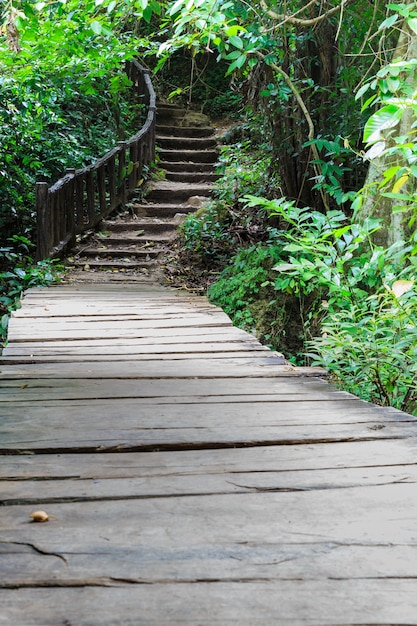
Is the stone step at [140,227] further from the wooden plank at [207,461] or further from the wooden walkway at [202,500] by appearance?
the wooden plank at [207,461]

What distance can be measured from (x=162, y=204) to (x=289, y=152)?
413 centimetres

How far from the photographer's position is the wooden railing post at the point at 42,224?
7.60 metres

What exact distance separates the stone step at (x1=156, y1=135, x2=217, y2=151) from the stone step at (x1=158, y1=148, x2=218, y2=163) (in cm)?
39

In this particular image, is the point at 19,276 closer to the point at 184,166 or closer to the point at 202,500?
the point at 184,166

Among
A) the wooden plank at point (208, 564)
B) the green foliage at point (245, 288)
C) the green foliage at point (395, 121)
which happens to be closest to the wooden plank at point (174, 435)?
the wooden plank at point (208, 564)

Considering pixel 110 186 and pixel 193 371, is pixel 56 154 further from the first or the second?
pixel 193 371

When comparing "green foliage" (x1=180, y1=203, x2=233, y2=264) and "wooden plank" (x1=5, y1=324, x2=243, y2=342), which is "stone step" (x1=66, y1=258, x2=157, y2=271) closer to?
"green foliage" (x1=180, y1=203, x2=233, y2=264)

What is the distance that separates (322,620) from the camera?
1033mm

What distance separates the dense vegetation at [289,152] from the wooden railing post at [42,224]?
1.30 ft

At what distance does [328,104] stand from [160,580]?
6123mm

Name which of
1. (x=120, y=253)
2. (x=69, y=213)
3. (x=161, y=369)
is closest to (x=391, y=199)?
(x=161, y=369)

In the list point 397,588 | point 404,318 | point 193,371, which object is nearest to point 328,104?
point 404,318

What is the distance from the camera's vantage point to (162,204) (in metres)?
10.6

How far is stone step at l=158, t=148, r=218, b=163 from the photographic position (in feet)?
40.0
